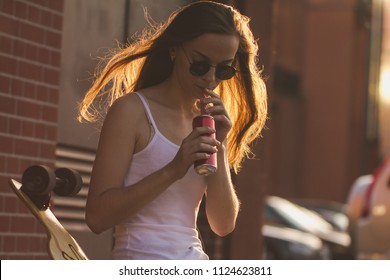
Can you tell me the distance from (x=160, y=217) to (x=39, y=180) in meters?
0.34

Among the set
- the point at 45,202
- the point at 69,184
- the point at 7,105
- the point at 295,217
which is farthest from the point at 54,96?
the point at 295,217

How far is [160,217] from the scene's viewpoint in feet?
11.4

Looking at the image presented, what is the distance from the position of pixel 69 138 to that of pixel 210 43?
8.81ft

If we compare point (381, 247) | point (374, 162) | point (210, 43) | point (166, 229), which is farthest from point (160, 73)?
point (374, 162)

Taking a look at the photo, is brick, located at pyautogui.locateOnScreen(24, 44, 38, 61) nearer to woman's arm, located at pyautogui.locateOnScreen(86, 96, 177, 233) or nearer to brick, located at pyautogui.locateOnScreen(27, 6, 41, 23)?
brick, located at pyautogui.locateOnScreen(27, 6, 41, 23)

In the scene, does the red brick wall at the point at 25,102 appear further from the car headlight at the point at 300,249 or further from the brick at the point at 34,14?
the car headlight at the point at 300,249

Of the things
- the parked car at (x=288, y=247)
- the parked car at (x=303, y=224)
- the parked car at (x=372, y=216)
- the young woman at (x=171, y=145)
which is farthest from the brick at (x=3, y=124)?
the parked car at (x=303, y=224)

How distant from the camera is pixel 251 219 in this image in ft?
30.3

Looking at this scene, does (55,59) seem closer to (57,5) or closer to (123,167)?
(57,5)

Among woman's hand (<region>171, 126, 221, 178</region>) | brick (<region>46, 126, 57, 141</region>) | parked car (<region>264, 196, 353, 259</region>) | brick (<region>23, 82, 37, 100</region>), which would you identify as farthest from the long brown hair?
parked car (<region>264, 196, 353, 259</region>)

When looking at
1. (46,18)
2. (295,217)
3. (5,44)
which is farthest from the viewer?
(295,217)

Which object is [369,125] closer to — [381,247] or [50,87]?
[381,247]

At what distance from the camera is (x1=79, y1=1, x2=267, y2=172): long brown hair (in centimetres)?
359

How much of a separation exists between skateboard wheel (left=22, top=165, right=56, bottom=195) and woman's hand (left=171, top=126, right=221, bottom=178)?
0.34 metres
